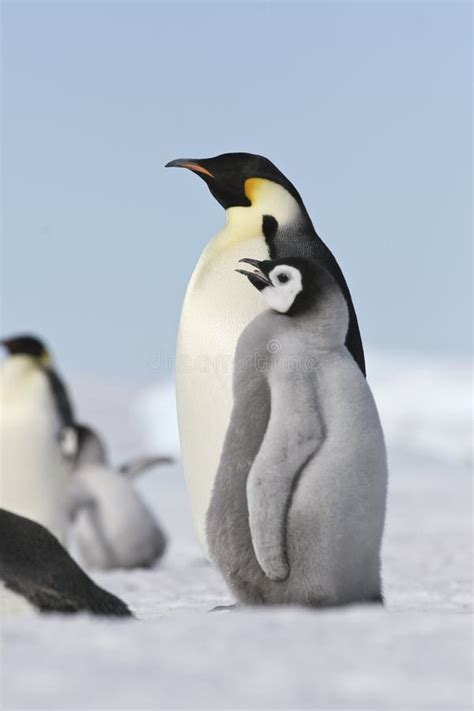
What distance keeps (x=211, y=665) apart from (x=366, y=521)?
3.66ft

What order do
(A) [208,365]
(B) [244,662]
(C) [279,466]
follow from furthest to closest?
(A) [208,365] → (C) [279,466] → (B) [244,662]

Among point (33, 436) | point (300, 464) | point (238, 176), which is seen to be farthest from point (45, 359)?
point (300, 464)

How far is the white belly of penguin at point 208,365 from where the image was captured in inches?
151

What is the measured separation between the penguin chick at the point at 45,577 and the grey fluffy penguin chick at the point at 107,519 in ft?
14.4

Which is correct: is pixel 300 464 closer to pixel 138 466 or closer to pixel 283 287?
pixel 283 287

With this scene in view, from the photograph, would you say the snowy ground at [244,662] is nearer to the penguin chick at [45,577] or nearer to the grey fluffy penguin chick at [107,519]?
the penguin chick at [45,577]

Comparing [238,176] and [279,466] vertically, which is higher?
[238,176]

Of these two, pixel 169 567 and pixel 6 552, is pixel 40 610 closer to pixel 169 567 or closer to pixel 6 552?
pixel 6 552

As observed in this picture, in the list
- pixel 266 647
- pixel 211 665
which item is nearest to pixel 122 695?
pixel 211 665

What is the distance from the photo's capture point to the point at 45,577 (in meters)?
2.94

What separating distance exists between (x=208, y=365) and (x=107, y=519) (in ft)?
12.5

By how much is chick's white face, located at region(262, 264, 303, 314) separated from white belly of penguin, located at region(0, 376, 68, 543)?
4.64m

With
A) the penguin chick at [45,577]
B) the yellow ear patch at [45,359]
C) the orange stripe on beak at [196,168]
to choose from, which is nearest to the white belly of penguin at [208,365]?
the orange stripe on beak at [196,168]

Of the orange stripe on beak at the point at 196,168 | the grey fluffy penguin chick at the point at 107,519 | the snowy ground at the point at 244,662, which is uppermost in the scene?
the orange stripe on beak at the point at 196,168
